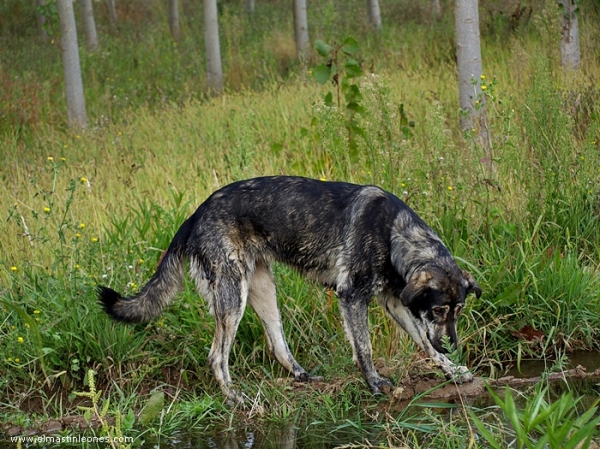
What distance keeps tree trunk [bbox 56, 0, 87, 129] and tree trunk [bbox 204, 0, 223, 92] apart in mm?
2910

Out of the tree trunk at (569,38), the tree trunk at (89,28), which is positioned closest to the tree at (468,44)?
the tree trunk at (569,38)

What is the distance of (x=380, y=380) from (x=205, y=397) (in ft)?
3.70

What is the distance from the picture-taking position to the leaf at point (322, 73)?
8086mm

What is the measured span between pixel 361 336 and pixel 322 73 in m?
3.72

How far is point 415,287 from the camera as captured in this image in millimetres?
4848

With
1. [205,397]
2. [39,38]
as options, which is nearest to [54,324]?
[205,397]

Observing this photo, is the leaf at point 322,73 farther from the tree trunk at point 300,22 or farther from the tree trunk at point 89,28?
the tree trunk at point 89,28

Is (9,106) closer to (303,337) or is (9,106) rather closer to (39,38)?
(303,337)

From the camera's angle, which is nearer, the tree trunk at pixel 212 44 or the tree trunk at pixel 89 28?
the tree trunk at pixel 212 44

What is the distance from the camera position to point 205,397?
5.22m

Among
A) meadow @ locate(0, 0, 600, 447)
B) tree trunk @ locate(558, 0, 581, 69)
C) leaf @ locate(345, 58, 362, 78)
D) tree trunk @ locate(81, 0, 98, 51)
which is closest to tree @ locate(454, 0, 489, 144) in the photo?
meadow @ locate(0, 0, 600, 447)

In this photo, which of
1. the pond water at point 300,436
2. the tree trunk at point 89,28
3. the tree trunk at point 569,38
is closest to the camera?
the pond water at point 300,436

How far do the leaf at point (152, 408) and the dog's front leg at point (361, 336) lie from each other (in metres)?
1.24

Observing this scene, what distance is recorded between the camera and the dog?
5.09m
